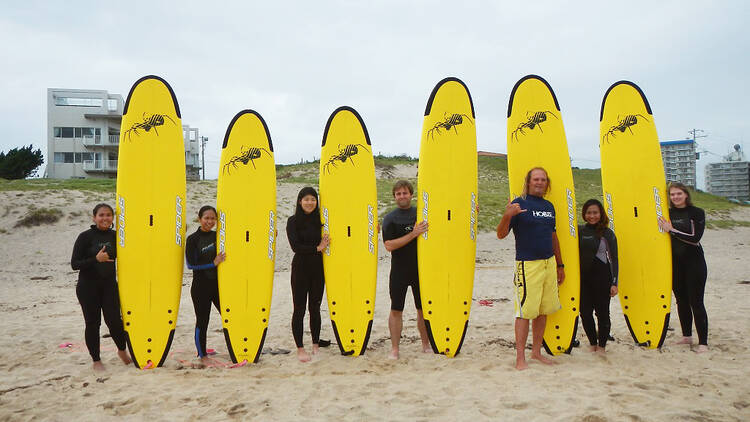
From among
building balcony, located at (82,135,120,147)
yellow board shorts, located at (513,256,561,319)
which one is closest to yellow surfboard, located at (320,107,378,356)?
yellow board shorts, located at (513,256,561,319)

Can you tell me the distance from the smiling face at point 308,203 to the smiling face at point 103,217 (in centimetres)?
144

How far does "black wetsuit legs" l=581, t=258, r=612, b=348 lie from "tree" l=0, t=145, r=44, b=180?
3376cm

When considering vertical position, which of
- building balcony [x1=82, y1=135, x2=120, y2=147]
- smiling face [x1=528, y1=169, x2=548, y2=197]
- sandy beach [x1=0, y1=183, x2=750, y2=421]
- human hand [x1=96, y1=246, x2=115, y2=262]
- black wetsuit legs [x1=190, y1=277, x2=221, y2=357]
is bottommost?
sandy beach [x1=0, y1=183, x2=750, y2=421]

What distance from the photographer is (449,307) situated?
12.6 feet

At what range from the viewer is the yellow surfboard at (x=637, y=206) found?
3.85m

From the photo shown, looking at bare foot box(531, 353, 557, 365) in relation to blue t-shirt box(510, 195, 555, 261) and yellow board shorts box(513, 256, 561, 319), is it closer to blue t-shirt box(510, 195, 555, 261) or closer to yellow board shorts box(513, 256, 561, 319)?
yellow board shorts box(513, 256, 561, 319)

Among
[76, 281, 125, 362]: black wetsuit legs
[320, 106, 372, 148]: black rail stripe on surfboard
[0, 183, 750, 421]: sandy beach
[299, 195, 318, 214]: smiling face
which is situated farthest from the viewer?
[320, 106, 372, 148]: black rail stripe on surfboard

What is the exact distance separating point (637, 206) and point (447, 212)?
1.70 metres

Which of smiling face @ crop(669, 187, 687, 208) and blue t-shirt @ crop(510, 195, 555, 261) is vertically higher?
smiling face @ crop(669, 187, 687, 208)

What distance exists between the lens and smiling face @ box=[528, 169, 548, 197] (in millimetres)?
3176

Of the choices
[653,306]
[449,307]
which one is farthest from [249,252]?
[653,306]

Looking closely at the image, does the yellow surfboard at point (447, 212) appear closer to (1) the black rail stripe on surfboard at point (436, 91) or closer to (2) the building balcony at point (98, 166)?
(1) the black rail stripe on surfboard at point (436, 91)

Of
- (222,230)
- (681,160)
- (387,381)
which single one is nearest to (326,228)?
(222,230)

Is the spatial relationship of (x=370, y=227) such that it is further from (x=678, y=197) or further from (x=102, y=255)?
(x=678, y=197)
